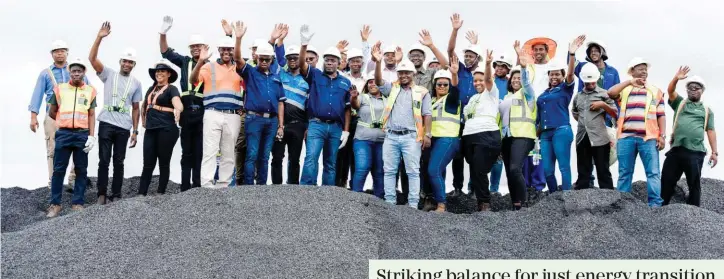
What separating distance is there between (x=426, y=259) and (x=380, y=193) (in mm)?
2643

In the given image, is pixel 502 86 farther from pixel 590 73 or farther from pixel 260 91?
pixel 260 91

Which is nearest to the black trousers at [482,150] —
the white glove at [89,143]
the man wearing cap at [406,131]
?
the man wearing cap at [406,131]

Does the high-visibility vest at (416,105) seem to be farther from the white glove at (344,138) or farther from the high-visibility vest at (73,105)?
the high-visibility vest at (73,105)

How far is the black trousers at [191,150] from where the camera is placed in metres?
11.4

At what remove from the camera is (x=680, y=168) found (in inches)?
429

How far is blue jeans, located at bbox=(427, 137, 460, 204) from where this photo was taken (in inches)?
428

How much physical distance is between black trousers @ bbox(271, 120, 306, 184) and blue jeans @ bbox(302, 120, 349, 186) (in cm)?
16

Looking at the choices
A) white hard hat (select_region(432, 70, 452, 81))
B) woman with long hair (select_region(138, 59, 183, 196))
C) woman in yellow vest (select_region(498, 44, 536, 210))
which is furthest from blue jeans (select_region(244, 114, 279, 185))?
woman in yellow vest (select_region(498, 44, 536, 210))

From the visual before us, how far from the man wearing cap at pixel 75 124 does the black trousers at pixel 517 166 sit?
19.2ft

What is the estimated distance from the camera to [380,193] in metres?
11.6

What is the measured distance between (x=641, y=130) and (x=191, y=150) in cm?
613

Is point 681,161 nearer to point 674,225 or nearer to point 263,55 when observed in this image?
point 674,225

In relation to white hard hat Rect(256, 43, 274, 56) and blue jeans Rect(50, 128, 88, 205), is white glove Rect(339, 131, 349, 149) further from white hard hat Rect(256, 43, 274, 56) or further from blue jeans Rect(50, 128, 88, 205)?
blue jeans Rect(50, 128, 88, 205)

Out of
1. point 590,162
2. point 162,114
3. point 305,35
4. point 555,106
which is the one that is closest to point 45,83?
point 162,114
